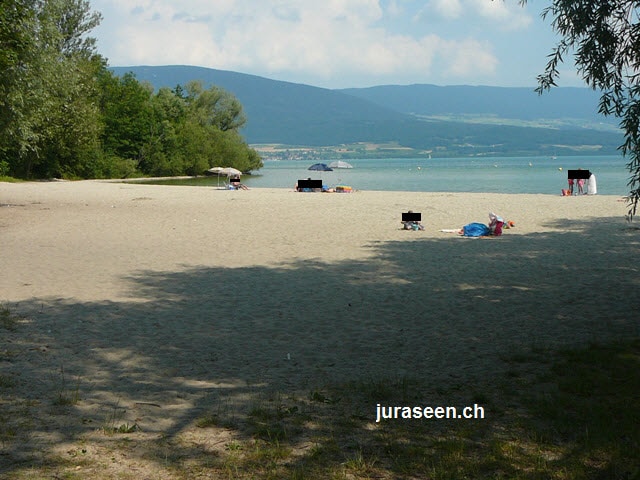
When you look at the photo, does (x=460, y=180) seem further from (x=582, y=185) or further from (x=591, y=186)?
(x=591, y=186)

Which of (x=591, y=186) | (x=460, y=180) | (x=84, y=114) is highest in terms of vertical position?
(x=84, y=114)

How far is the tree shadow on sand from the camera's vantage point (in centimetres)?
441

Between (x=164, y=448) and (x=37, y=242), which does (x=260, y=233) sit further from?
(x=164, y=448)

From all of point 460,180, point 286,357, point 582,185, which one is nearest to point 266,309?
point 286,357

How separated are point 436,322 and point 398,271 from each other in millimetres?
3494

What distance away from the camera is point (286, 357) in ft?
21.9

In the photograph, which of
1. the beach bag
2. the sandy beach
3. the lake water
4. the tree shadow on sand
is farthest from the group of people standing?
the tree shadow on sand

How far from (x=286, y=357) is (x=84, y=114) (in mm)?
43964

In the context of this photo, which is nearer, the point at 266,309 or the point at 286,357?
the point at 286,357

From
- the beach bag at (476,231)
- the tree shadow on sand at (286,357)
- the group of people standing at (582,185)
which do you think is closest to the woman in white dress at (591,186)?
the group of people standing at (582,185)

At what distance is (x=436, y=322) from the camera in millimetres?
8062

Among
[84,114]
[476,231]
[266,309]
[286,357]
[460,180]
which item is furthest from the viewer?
[460,180]

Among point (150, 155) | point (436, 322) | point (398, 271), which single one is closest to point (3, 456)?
point (436, 322)

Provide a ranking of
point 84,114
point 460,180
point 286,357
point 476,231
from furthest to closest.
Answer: point 460,180 < point 84,114 < point 476,231 < point 286,357
